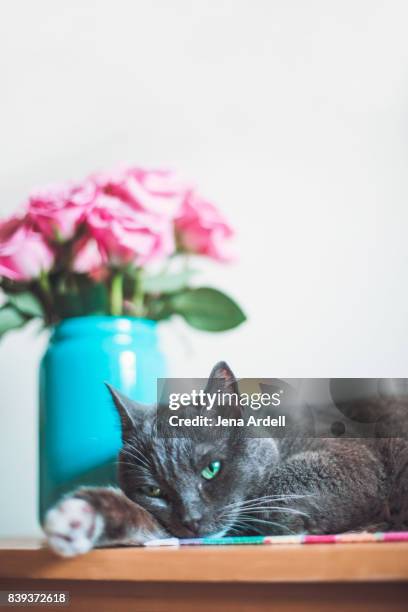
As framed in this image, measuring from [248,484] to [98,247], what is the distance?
0.31m

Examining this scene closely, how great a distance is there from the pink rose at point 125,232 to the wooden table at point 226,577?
34 cm

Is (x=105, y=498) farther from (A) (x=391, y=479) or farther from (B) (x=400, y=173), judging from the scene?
(B) (x=400, y=173)

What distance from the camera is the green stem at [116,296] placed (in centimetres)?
80

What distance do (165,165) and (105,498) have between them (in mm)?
639

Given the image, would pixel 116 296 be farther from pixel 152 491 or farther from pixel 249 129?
pixel 249 129

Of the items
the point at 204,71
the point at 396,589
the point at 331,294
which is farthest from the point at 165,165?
the point at 396,589

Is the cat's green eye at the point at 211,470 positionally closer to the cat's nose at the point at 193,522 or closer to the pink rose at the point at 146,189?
the cat's nose at the point at 193,522

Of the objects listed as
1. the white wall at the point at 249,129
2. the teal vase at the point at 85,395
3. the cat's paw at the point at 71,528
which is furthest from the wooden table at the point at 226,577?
the white wall at the point at 249,129

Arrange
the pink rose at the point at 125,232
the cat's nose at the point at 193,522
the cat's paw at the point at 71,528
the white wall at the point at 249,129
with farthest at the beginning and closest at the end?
the white wall at the point at 249,129 < the pink rose at the point at 125,232 < the cat's nose at the point at 193,522 < the cat's paw at the point at 71,528

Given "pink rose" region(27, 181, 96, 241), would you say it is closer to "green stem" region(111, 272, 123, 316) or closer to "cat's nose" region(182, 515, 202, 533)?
"green stem" region(111, 272, 123, 316)

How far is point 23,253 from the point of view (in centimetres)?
80

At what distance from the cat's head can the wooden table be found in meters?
0.08

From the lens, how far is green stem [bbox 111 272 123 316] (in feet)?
2.62

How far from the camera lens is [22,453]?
3.47 ft
